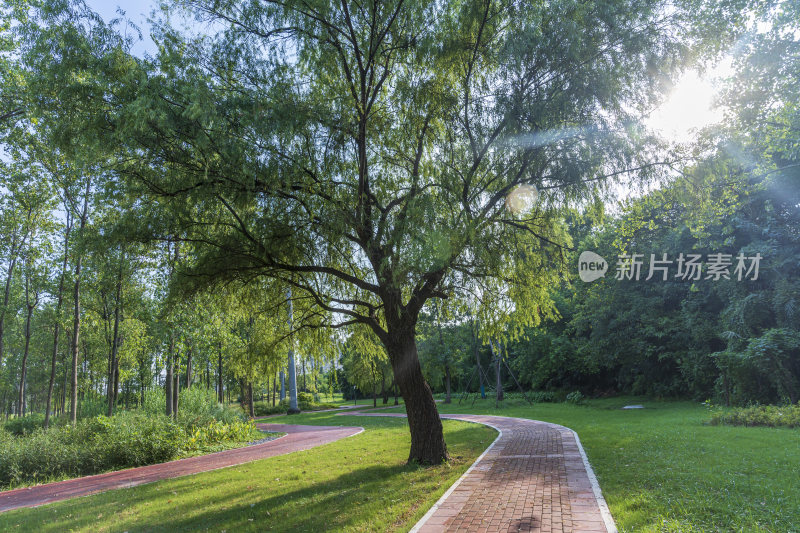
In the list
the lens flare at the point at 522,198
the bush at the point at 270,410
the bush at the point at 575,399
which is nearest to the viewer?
the lens flare at the point at 522,198

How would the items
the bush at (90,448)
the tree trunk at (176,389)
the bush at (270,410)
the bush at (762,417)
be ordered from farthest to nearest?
the bush at (270,410) → the tree trunk at (176,389) → the bush at (762,417) → the bush at (90,448)

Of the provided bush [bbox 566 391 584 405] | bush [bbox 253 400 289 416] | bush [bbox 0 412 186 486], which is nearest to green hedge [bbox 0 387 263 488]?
bush [bbox 0 412 186 486]

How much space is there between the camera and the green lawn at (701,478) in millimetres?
4789

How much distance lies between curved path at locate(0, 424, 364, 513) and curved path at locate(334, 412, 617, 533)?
6.94 m

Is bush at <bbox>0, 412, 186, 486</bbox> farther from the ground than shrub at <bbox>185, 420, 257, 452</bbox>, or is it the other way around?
bush at <bbox>0, 412, 186, 486</bbox>

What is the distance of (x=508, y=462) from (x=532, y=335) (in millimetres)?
25238

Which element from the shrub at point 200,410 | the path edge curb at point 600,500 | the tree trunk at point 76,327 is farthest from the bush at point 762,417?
the tree trunk at point 76,327

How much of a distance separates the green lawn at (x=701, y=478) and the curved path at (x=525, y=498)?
28 cm

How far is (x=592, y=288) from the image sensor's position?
82.3 ft

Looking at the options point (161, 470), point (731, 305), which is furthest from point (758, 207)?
point (161, 470)

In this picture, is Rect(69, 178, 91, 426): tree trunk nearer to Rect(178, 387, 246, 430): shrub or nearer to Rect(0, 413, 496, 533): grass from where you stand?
Rect(178, 387, 246, 430): shrub

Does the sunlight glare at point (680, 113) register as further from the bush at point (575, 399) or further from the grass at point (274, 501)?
the bush at point (575, 399)

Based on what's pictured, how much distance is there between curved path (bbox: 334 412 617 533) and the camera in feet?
16.4

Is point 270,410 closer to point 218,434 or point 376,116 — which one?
point 218,434
